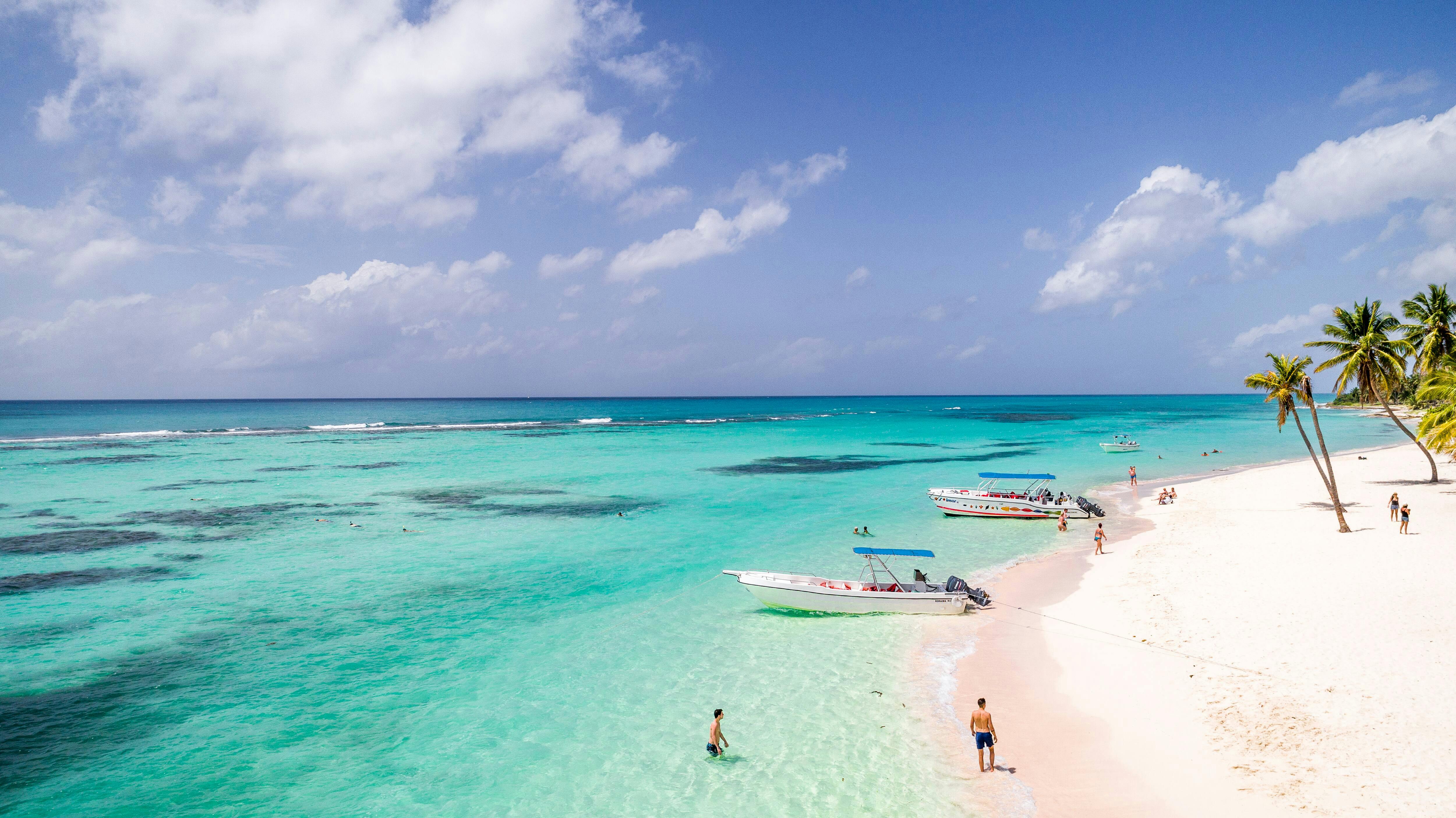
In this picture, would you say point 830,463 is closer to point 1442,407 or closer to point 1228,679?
point 1442,407

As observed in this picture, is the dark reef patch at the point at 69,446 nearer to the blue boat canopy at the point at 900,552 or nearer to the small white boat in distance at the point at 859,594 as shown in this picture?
the small white boat in distance at the point at 859,594

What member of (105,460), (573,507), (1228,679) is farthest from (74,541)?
(1228,679)

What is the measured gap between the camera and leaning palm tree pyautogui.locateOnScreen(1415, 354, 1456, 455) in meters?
29.8

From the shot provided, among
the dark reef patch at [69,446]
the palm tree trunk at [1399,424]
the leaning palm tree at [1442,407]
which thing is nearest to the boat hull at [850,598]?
the leaning palm tree at [1442,407]

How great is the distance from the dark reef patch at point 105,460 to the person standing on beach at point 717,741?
2981 inches

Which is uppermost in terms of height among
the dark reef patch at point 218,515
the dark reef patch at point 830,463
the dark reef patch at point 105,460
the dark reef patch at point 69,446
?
the dark reef patch at point 69,446

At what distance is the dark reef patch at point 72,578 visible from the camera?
2580 centimetres

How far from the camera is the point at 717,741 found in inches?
553

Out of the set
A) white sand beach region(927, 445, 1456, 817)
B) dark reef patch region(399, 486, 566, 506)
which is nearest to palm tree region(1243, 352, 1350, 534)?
white sand beach region(927, 445, 1456, 817)

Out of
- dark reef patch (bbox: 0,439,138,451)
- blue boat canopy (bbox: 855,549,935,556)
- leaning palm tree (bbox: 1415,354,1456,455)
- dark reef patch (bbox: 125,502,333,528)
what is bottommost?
dark reef patch (bbox: 125,502,333,528)

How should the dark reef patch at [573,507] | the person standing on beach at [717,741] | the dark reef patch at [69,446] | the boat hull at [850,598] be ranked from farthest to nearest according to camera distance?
the dark reef patch at [69,446], the dark reef patch at [573,507], the boat hull at [850,598], the person standing on beach at [717,741]

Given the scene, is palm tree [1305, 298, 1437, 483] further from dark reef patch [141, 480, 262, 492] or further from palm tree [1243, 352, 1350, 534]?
dark reef patch [141, 480, 262, 492]

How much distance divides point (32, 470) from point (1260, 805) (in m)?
85.8

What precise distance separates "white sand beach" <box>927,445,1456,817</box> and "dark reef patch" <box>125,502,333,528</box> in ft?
129
